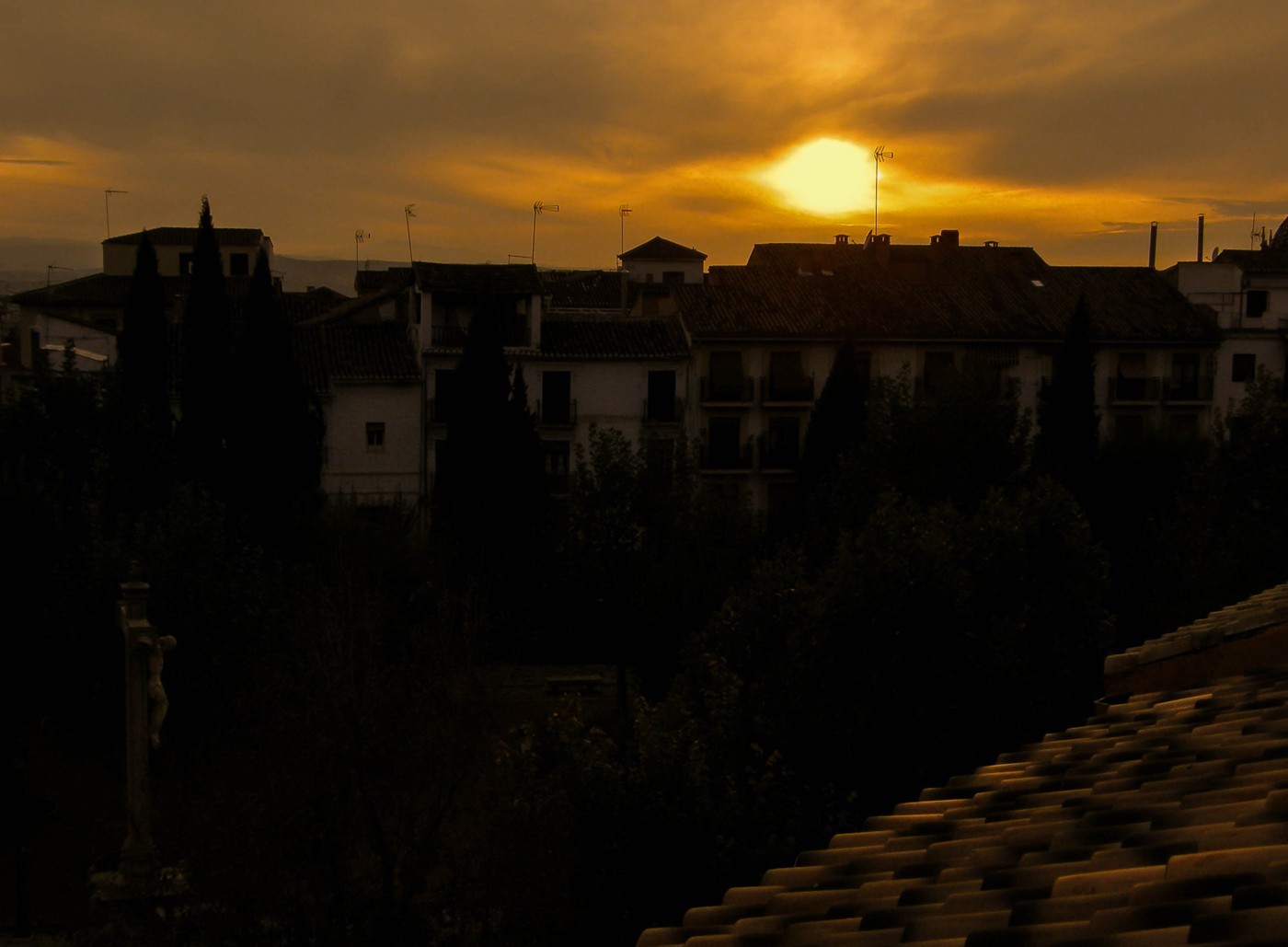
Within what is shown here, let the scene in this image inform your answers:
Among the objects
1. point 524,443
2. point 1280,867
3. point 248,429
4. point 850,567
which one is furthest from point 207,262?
point 1280,867

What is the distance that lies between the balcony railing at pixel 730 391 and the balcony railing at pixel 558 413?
3986mm

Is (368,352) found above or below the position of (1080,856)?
above

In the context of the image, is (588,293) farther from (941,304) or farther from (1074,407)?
(1074,407)

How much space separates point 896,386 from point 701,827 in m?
22.9

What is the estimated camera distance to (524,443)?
102 ft

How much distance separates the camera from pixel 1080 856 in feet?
13.4

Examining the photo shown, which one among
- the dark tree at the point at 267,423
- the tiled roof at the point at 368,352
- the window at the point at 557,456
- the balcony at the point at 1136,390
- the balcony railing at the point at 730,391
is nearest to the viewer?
the dark tree at the point at 267,423

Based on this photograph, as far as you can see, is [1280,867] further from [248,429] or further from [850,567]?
[248,429]

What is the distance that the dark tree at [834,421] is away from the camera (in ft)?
113

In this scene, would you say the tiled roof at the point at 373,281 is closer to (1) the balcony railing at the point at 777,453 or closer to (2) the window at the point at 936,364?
(1) the balcony railing at the point at 777,453

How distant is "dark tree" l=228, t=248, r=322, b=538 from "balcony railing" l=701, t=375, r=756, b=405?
1284 cm

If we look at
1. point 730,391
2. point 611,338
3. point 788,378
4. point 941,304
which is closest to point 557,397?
point 611,338

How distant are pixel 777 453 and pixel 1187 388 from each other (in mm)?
13827

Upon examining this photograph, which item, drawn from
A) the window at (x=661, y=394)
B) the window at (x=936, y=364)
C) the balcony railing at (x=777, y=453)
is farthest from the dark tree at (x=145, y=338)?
the window at (x=936, y=364)
